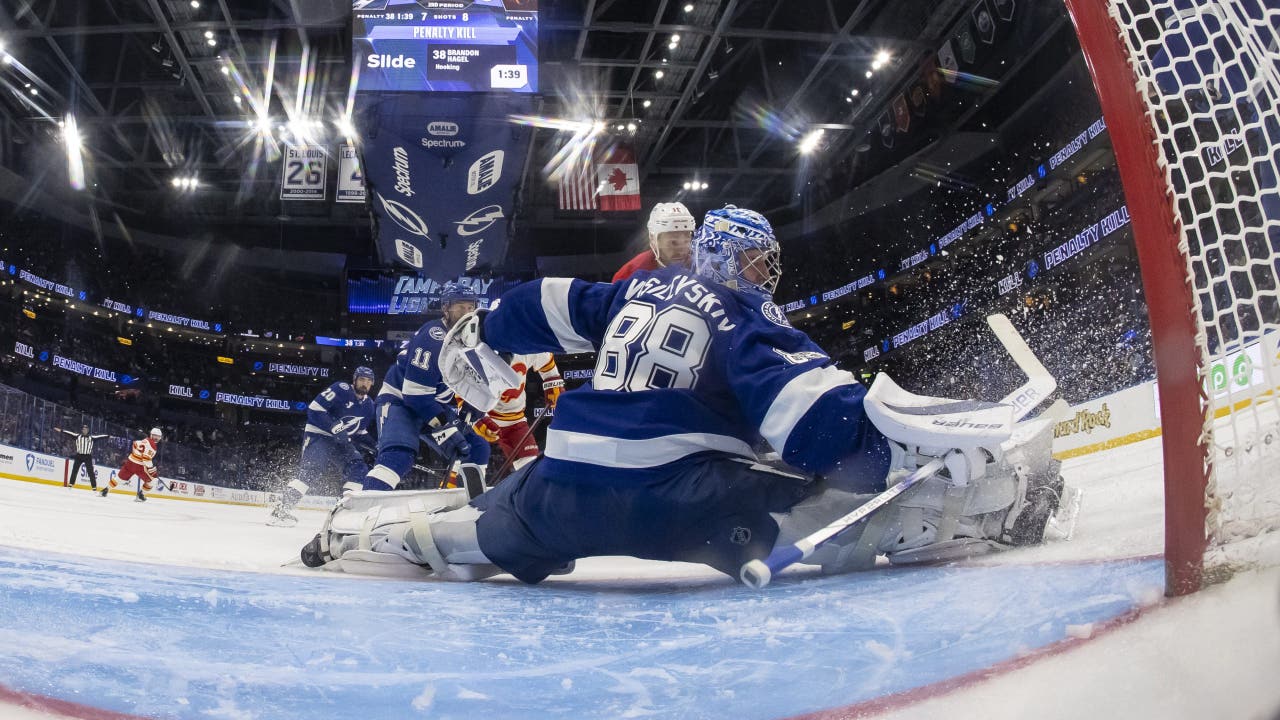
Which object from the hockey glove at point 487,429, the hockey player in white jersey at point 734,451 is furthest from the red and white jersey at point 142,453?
the hockey player in white jersey at point 734,451

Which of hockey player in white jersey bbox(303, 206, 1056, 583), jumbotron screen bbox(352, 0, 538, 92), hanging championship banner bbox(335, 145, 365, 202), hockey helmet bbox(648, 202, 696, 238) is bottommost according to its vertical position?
hockey player in white jersey bbox(303, 206, 1056, 583)

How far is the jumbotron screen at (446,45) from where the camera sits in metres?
7.16

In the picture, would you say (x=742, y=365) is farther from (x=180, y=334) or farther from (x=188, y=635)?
(x=180, y=334)

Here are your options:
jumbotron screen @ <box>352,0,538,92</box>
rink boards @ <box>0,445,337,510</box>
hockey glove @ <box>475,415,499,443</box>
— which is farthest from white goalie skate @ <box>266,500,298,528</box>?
rink boards @ <box>0,445,337,510</box>

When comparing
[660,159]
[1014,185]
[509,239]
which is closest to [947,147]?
[1014,185]

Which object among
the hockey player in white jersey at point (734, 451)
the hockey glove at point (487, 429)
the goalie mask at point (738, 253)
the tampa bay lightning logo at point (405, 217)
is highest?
the tampa bay lightning logo at point (405, 217)

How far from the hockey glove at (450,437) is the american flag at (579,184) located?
7.49m

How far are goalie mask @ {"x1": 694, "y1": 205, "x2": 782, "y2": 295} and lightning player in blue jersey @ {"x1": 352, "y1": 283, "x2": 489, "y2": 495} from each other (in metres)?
2.49

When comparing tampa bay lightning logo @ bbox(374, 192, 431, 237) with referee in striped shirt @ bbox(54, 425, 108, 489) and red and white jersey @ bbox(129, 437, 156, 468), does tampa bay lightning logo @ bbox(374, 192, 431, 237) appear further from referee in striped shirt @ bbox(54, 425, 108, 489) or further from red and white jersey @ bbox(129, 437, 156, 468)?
referee in striped shirt @ bbox(54, 425, 108, 489)

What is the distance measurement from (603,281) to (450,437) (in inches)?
387

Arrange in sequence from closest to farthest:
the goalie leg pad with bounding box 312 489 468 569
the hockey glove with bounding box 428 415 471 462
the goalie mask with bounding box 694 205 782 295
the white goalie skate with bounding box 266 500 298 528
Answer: the goalie mask with bounding box 694 205 782 295
the goalie leg pad with bounding box 312 489 468 569
the hockey glove with bounding box 428 415 471 462
the white goalie skate with bounding box 266 500 298 528

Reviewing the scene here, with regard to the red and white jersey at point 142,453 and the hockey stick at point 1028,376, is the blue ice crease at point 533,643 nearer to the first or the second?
the hockey stick at point 1028,376

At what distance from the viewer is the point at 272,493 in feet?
47.4

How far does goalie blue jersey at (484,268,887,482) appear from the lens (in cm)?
164
